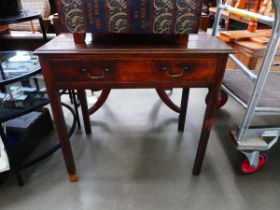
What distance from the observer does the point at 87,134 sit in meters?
1.42

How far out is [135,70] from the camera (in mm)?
745

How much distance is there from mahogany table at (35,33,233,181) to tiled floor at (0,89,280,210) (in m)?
0.50

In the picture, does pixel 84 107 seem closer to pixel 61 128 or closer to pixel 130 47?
pixel 61 128

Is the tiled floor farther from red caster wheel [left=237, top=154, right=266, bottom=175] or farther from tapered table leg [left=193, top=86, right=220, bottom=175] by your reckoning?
tapered table leg [left=193, top=86, right=220, bottom=175]

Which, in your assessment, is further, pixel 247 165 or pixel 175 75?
pixel 247 165

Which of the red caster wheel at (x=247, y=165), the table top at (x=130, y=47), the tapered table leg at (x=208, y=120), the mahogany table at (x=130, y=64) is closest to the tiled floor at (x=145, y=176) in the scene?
the red caster wheel at (x=247, y=165)

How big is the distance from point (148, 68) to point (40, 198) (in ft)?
2.79

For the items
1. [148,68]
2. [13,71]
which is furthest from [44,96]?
[148,68]

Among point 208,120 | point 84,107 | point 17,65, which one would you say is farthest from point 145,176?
point 17,65

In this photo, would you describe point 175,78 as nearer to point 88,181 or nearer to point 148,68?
point 148,68

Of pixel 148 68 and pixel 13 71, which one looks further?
pixel 13 71

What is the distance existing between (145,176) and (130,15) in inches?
33.1

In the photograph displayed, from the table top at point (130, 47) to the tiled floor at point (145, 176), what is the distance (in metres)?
0.72

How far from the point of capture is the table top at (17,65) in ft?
3.25
